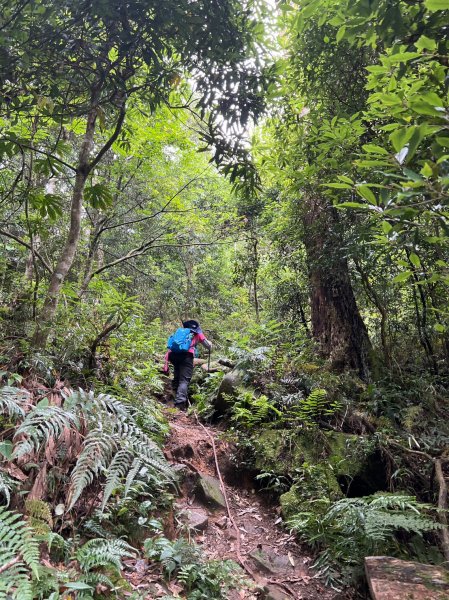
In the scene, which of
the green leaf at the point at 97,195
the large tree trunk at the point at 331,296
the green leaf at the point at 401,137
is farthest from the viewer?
the large tree trunk at the point at 331,296

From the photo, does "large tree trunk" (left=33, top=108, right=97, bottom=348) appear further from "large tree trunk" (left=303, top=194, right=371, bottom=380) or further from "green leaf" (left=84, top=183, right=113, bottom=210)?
"large tree trunk" (left=303, top=194, right=371, bottom=380)

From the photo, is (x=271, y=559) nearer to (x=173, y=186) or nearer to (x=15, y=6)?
(x=15, y=6)

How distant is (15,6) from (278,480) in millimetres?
5724

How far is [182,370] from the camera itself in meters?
7.83

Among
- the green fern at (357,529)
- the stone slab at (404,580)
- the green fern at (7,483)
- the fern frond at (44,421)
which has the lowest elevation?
the stone slab at (404,580)

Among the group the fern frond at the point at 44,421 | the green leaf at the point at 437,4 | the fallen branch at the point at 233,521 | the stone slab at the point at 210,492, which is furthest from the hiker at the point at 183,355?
the green leaf at the point at 437,4

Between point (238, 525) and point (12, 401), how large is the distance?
9.72ft

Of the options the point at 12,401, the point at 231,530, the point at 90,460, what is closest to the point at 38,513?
the point at 90,460

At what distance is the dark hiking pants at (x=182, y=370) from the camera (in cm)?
762

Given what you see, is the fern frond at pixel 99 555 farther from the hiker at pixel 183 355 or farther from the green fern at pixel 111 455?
the hiker at pixel 183 355

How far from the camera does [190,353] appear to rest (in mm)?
7879

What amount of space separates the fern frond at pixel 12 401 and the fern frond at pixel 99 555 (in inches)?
39.1

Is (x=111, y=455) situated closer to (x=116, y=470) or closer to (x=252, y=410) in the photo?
(x=116, y=470)

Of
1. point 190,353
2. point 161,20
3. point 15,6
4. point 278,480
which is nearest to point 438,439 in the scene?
point 278,480
